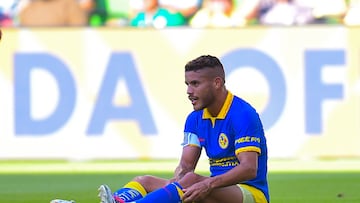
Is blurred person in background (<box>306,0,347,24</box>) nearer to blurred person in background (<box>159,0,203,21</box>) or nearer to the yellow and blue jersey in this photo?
blurred person in background (<box>159,0,203,21</box>)

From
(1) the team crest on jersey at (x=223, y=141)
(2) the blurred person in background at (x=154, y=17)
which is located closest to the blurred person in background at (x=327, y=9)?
(2) the blurred person in background at (x=154, y=17)

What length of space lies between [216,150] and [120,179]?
17.4 ft

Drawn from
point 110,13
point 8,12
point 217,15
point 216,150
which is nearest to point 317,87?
point 217,15

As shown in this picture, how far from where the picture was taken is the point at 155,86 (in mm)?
15727

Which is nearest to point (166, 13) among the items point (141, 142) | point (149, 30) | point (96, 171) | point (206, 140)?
point (149, 30)

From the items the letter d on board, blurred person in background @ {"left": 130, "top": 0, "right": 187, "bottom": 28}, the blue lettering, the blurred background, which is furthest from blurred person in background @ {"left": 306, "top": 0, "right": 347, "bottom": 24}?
the letter d on board

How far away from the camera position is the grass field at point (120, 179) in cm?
1088

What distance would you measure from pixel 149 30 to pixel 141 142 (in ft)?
5.43

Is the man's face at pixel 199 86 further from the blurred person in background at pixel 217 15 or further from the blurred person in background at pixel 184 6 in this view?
the blurred person in background at pixel 184 6

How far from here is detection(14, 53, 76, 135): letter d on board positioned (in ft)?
50.8

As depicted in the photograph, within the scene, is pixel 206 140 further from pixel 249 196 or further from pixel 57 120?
pixel 57 120

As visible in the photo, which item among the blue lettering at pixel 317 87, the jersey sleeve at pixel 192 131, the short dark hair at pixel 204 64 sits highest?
the blue lettering at pixel 317 87

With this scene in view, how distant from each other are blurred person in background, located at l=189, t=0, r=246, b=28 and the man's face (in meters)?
9.74

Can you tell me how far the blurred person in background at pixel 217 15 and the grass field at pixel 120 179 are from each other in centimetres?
288
